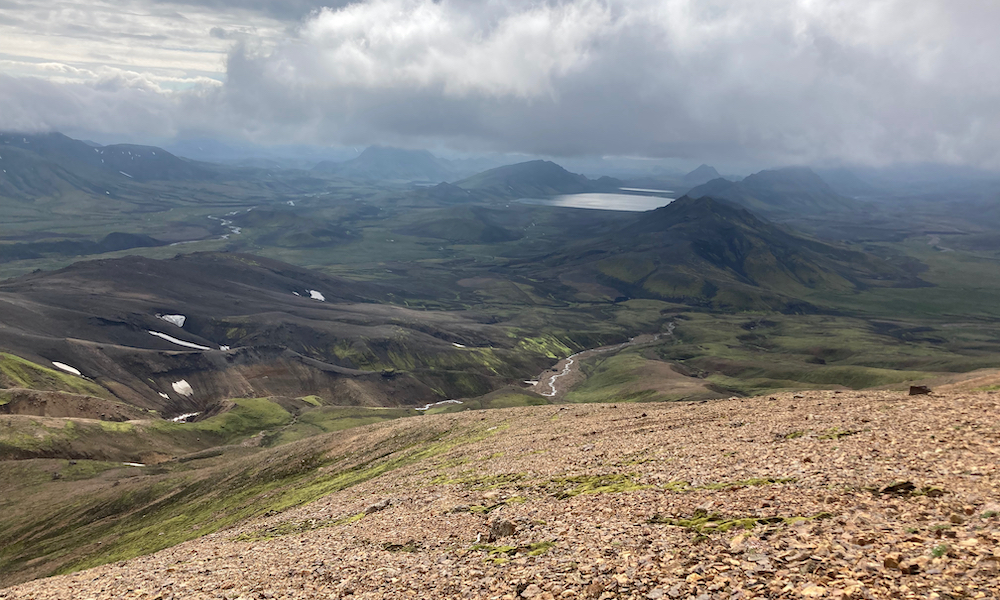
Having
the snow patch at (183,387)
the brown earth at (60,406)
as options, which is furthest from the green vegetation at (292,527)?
the snow patch at (183,387)

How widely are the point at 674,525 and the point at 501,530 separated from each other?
742 cm

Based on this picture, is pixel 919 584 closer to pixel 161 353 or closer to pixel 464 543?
pixel 464 543

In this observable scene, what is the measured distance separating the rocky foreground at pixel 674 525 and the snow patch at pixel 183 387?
14499 cm

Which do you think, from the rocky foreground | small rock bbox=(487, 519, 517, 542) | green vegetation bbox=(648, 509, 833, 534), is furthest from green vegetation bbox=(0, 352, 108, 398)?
green vegetation bbox=(648, 509, 833, 534)

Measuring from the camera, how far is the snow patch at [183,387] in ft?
564

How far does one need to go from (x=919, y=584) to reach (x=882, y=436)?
1708 cm

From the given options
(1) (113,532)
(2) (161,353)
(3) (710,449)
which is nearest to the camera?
(3) (710,449)

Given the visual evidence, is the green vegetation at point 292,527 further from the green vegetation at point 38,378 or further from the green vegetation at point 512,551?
the green vegetation at point 38,378

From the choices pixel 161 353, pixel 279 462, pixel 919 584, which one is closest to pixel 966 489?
pixel 919 584

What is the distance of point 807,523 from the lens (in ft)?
61.9

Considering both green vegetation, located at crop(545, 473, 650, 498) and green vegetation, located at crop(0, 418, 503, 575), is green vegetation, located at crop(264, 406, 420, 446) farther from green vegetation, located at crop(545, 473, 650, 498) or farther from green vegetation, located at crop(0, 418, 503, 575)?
green vegetation, located at crop(545, 473, 650, 498)

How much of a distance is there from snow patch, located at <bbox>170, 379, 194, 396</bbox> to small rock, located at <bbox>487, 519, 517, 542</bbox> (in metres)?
172

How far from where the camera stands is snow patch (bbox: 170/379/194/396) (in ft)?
564

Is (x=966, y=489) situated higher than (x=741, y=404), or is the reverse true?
(x=966, y=489)
